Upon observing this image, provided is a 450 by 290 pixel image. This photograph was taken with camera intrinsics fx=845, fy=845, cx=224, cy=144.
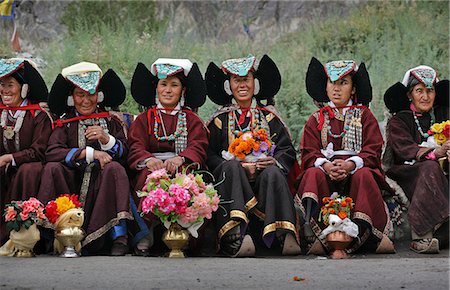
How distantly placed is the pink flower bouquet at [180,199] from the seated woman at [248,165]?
256 mm

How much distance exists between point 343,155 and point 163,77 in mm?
1783

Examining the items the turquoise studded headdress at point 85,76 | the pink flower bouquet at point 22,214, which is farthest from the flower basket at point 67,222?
the turquoise studded headdress at point 85,76

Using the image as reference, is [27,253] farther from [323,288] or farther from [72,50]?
[72,50]

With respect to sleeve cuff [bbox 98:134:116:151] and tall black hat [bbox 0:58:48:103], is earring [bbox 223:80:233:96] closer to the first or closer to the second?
sleeve cuff [bbox 98:134:116:151]

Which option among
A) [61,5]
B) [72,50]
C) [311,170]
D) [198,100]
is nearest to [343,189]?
[311,170]

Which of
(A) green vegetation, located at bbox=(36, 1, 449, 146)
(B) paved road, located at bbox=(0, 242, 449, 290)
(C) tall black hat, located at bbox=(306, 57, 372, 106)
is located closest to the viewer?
(B) paved road, located at bbox=(0, 242, 449, 290)

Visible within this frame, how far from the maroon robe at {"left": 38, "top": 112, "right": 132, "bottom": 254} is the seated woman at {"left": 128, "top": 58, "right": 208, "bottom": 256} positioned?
21cm

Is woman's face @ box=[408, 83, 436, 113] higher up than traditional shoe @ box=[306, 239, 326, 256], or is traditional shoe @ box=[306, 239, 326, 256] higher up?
woman's face @ box=[408, 83, 436, 113]

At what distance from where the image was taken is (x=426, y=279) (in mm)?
5961

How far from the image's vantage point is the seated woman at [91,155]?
7.14 m

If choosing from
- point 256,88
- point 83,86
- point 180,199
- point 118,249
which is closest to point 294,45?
point 256,88

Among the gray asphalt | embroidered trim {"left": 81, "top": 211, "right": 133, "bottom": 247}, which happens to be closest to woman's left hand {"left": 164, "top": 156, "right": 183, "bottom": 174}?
embroidered trim {"left": 81, "top": 211, "right": 133, "bottom": 247}

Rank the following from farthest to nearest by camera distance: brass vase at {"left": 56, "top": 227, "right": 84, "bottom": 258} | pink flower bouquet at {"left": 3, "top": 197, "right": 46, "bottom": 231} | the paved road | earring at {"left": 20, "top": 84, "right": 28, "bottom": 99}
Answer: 1. earring at {"left": 20, "top": 84, "right": 28, "bottom": 99}
2. brass vase at {"left": 56, "top": 227, "right": 84, "bottom": 258}
3. pink flower bouquet at {"left": 3, "top": 197, "right": 46, "bottom": 231}
4. the paved road

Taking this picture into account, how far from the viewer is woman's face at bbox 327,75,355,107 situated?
7.81 meters
